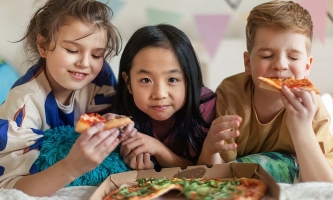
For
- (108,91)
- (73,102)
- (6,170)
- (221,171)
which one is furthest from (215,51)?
(6,170)

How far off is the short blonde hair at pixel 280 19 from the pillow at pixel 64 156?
0.59 m

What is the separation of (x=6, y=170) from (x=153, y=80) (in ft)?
1.69

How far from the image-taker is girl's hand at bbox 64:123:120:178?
1038 millimetres

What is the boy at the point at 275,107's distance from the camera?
116cm

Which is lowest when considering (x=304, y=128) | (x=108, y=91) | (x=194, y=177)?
(x=194, y=177)

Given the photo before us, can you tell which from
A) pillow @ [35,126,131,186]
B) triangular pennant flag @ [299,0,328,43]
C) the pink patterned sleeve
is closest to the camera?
pillow @ [35,126,131,186]

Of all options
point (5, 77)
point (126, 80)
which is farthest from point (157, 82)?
point (5, 77)

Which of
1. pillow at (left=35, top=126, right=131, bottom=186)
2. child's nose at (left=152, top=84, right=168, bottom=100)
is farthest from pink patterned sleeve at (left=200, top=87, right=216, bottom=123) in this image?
pillow at (left=35, top=126, right=131, bottom=186)

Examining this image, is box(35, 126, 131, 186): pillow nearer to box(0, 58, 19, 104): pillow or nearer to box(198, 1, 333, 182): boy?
box(198, 1, 333, 182): boy

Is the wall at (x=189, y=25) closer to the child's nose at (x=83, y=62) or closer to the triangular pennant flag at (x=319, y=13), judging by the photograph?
the triangular pennant flag at (x=319, y=13)

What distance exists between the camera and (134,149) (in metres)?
1.32

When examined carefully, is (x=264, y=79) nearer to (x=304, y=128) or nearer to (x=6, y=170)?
(x=304, y=128)

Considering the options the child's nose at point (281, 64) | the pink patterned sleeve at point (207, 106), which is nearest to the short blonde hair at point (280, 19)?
the child's nose at point (281, 64)

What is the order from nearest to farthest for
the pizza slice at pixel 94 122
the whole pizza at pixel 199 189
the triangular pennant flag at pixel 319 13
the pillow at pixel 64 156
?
the whole pizza at pixel 199 189, the pizza slice at pixel 94 122, the pillow at pixel 64 156, the triangular pennant flag at pixel 319 13
